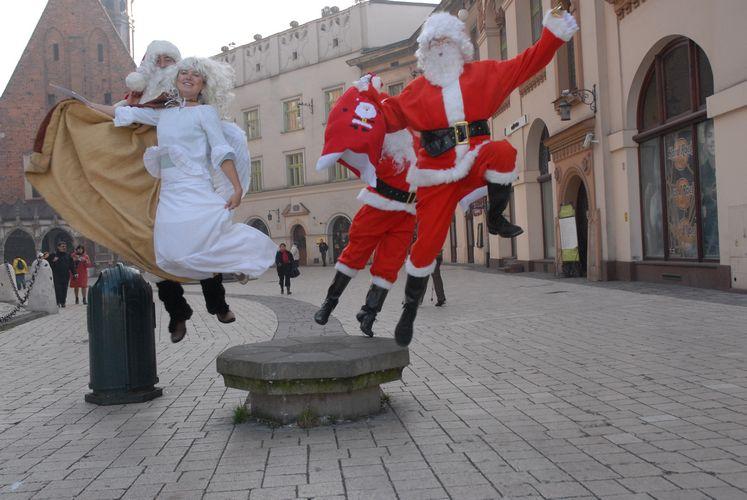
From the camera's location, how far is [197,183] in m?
4.70

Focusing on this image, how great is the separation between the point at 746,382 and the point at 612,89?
12.0 metres

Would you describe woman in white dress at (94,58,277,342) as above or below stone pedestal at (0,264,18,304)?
above

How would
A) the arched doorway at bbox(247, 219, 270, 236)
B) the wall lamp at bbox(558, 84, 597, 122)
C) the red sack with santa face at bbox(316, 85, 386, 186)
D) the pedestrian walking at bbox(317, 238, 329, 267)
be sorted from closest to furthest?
the red sack with santa face at bbox(316, 85, 386, 186), the wall lamp at bbox(558, 84, 597, 122), the pedestrian walking at bbox(317, 238, 329, 267), the arched doorway at bbox(247, 219, 270, 236)

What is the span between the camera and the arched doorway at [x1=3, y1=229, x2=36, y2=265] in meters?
44.2

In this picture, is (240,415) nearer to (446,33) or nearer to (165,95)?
(165,95)

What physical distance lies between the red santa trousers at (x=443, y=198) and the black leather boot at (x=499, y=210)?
0.06 metres

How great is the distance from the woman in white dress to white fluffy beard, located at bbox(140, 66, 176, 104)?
0.06m

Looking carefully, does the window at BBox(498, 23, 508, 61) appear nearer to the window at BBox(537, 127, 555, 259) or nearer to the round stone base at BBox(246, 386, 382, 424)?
the window at BBox(537, 127, 555, 259)

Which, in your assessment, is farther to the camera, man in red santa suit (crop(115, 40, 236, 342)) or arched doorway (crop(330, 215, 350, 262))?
arched doorway (crop(330, 215, 350, 262))

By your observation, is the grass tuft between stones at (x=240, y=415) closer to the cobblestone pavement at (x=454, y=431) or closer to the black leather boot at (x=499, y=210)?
the cobblestone pavement at (x=454, y=431)

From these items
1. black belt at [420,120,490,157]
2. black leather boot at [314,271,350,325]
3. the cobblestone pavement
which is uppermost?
black belt at [420,120,490,157]

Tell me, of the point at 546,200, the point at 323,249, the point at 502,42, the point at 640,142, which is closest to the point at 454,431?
the point at 640,142

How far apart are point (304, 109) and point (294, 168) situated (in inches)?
151

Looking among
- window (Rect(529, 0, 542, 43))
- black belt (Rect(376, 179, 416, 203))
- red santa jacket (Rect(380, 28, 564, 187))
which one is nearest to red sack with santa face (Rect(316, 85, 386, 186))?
black belt (Rect(376, 179, 416, 203))
